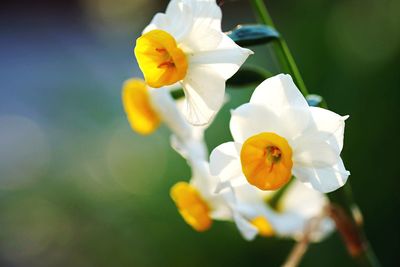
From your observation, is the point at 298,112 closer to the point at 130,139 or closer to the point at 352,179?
the point at 352,179

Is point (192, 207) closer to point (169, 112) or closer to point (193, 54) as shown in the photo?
point (169, 112)

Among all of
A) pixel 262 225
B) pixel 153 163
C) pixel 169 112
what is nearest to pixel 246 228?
pixel 262 225

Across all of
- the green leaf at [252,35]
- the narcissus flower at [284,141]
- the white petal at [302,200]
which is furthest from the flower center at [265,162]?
the white petal at [302,200]

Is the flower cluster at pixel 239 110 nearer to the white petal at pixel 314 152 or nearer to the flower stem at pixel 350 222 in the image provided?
the white petal at pixel 314 152

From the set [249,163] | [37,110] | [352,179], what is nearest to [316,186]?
[249,163]

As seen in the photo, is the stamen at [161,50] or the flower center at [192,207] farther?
the flower center at [192,207]
